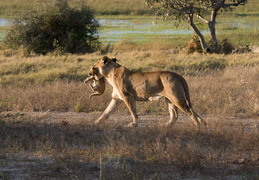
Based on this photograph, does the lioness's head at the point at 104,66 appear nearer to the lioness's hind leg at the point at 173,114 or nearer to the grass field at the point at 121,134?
the grass field at the point at 121,134

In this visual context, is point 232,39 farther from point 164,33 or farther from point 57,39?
point 57,39

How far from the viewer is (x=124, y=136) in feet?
25.7

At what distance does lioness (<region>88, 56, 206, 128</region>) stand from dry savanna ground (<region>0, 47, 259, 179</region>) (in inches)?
11.9

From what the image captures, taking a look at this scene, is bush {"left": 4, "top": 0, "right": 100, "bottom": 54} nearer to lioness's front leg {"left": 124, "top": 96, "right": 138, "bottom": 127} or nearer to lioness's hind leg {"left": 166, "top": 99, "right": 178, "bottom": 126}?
lioness's front leg {"left": 124, "top": 96, "right": 138, "bottom": 127}

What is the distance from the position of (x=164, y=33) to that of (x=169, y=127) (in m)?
26.4

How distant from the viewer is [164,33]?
113 ft

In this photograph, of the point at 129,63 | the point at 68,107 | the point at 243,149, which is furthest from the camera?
the point at 129,63

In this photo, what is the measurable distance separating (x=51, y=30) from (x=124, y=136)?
16277mm

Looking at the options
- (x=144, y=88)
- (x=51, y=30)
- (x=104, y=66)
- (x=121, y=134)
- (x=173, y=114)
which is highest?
(x=104, y=66)

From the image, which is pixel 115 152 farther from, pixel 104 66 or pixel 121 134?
pixel 104 66

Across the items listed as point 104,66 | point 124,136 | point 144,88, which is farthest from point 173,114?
point 104,66

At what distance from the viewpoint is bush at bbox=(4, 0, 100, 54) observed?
22.8m

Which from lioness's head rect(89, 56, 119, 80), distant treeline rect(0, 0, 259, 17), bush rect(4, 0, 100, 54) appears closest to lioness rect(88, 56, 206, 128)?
lioness's head rect(89, 56, 119, 80)

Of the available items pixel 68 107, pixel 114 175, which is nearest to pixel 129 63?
pixel 68 107
